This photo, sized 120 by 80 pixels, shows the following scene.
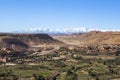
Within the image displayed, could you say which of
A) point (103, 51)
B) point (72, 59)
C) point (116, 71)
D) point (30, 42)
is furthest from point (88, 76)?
point (30, 42)

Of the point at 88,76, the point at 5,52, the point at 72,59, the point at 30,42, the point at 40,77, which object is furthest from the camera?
the point at 30,42

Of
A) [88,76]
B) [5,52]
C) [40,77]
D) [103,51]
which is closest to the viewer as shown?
[40,77]

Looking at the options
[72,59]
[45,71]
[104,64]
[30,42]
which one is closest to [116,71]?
[104,64]

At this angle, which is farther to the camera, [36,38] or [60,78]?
[36,38]

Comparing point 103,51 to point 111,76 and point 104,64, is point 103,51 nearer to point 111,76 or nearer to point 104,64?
point 104,64

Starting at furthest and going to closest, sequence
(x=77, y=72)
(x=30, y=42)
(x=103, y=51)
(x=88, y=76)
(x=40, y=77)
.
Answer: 1. (x=30, y=42)
2. (x=103, y=51)
3. (x=77, y=72)
4. (x=88, y=76)
5. (x=40, y=77)

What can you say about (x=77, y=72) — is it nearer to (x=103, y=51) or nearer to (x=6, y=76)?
(x=6, y=76)

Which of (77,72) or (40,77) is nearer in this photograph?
(40,77)

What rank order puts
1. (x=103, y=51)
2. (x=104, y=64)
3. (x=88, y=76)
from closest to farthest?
(x=88, y=76), (x=104, y=64), (x=103, y=51)

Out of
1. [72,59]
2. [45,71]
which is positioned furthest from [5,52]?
[45,71]
